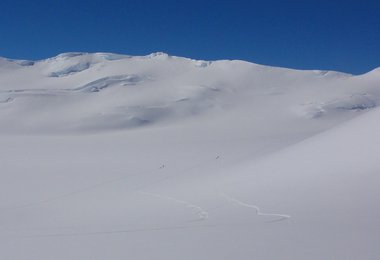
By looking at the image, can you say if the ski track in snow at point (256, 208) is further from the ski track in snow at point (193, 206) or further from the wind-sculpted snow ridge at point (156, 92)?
the wind-sculpted snow ridge at point (156, 92)

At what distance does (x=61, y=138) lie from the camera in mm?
31203

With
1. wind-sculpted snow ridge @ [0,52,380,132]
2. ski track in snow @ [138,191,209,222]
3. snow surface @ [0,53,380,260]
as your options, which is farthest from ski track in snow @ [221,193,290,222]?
wind-sculpted snow ridge @ [0,52,380,132]

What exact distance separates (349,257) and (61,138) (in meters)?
28.3

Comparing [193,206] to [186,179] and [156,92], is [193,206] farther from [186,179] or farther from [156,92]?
[156,92]

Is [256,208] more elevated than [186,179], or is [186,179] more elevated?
[186,179]

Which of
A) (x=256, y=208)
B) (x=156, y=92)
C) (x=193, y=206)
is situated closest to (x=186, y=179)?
(x=193, y=206)

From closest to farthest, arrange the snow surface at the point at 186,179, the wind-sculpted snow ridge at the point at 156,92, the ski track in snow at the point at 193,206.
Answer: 1. the snow surface at the point at 186,179
2. the ski track in snow at the point at 193,206
3. the wind-sculpted snow ridge at the point at 156,92

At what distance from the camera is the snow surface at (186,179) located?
5.25m

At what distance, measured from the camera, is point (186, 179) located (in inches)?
528

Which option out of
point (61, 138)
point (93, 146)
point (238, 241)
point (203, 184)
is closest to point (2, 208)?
point (203, 184)

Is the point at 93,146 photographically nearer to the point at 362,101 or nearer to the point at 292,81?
the point at 362,101

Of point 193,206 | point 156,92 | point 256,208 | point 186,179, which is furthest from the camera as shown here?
point 156,92

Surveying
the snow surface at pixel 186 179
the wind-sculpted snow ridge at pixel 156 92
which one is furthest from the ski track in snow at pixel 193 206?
the wind-sculpted snow ridge at pixel 156 92

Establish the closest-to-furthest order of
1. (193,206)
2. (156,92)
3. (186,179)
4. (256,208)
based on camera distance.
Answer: (256,208)
(193,206)
(186,179)
(156,92)
